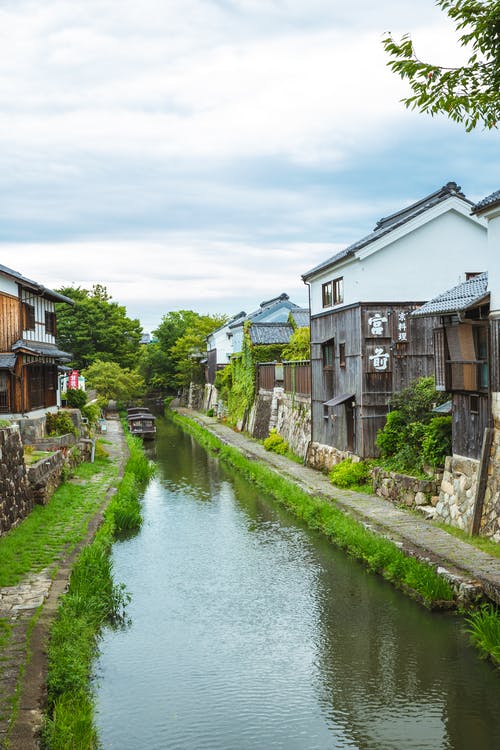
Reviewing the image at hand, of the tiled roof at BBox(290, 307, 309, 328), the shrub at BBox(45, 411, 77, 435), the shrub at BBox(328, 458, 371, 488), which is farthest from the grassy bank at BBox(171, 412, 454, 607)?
the tiled roof at BBox(290, 307, 309, 328)

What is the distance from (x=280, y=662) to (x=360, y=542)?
5.43 metres

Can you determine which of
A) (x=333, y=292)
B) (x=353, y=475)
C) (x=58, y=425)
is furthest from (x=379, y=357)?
(x=58, y=425)

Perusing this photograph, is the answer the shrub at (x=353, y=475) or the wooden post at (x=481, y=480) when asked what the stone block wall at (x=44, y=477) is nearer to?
the shrub at (x=353, y=475)

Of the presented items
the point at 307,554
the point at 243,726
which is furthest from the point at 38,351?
the point at 243,726

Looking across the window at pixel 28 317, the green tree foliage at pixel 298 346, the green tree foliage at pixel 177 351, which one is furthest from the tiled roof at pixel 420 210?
the green tree foliage at pixel 177 351

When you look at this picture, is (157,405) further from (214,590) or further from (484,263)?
(214,590)

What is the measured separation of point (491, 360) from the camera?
15102 millimetres

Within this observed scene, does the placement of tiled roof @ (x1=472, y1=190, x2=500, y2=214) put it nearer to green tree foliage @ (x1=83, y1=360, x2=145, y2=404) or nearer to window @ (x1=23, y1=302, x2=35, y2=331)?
window @ (x1=23, y1=302, x2=35, y2=331)

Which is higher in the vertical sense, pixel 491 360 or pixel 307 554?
pixel 491 360

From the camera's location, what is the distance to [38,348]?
30969 millimetres

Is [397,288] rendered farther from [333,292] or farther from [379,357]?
[333,292]

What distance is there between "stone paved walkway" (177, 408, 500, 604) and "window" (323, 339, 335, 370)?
4.01 m

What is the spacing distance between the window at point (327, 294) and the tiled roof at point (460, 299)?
7.99 meters

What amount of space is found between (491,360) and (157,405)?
70751 millimetres
